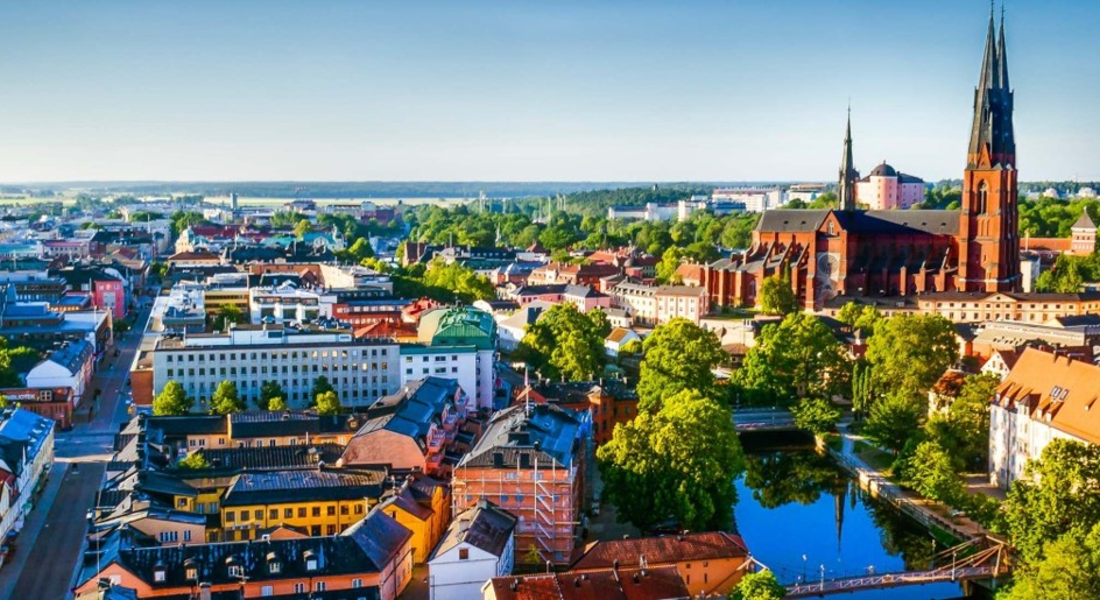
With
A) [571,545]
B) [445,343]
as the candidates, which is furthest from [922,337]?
[571,545]

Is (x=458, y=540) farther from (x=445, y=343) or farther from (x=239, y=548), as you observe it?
(x=445, y=343)

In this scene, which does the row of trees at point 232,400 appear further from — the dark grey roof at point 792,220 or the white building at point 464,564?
the dark grey roof at point 792,220

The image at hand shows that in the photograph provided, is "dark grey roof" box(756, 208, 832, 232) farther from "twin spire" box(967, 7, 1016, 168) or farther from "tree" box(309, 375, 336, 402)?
"tree" box(309, 375, 336, 402)

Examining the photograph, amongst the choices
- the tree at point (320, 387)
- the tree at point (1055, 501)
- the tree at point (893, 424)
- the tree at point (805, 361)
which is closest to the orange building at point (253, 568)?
the tree at point (1055, 501)

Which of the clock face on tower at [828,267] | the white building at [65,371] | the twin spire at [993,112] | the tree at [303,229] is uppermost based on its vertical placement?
the twin spire at [993,112]

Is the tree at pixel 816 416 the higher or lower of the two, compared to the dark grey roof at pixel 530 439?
lower

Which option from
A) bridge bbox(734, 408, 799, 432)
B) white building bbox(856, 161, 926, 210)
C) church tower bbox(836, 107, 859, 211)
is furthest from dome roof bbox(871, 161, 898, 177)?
bridge bbox(734, 408, 799, 432)

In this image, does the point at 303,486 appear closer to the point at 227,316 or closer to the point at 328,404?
the point at 328,404
